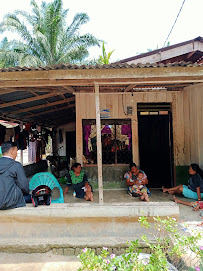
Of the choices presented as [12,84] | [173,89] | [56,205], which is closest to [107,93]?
[173,89]

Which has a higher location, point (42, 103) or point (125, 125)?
point (42, 103)

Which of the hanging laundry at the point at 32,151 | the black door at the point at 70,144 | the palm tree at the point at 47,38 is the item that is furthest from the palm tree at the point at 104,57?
the hanging laundry at the point at 32,151

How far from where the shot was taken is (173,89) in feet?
20.4

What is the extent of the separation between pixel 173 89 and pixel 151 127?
1.30 meters

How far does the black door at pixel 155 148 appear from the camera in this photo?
667 cm

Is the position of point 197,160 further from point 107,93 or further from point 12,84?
point 12,84

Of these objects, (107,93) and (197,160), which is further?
(107,93)

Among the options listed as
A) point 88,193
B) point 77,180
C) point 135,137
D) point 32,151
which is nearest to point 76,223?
point 88,193

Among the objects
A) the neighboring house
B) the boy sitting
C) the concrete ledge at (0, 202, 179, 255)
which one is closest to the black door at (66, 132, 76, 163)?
the neighboring house

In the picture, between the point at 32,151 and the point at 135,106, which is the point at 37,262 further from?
the point at 32,151

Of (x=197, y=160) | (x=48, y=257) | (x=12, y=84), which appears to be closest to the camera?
(x=48, y=257)

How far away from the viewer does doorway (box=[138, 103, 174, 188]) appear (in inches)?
261

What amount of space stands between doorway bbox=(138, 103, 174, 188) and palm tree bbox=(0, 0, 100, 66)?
429 inches

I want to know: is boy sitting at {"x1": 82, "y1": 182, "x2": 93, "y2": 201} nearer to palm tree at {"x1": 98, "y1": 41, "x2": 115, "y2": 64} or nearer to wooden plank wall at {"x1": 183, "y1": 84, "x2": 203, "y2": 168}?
wooden plank wall at {"x1": 183, "y1": 84, "x2": 203, "y2": 168}
